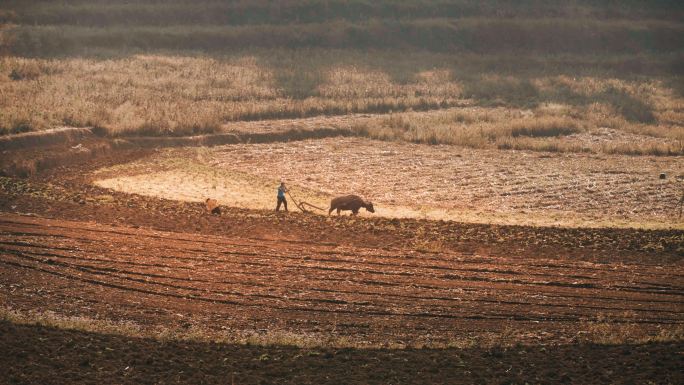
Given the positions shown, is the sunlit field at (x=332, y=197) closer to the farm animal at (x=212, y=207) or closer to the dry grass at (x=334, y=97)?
the dry grass at (x=334, y=97)

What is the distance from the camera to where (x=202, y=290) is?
2030 centimetres

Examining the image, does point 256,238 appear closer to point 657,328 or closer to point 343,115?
point 657,328

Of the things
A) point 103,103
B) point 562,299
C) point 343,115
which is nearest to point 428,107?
point 343,115

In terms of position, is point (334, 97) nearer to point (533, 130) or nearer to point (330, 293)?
point (533, 130)

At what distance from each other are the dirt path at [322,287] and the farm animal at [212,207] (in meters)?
2.95

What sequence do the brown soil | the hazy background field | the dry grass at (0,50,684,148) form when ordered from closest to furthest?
the brown soil
the dry grass at (0,50,684,148)
the hazy background field

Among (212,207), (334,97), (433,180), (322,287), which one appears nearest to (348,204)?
(212,207)

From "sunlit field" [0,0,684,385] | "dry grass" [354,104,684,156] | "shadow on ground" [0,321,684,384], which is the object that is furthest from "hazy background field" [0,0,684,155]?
"shadow on ground" [0,321,684,384]

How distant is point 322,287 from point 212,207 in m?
7.82

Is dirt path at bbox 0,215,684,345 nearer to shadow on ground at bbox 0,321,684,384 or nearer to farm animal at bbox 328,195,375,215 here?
shadow on ground at bbox 0,321,684,384

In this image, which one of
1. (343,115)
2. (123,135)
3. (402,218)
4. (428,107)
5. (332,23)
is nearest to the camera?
(402,218)

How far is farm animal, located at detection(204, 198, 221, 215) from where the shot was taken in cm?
2748

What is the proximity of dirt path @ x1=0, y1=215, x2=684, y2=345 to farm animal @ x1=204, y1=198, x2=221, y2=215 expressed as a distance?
295cm

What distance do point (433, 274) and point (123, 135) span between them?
20.1 m
